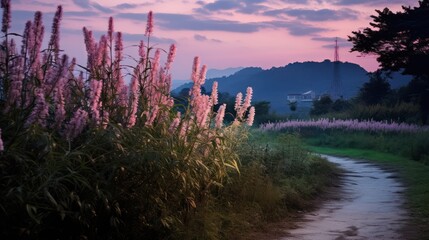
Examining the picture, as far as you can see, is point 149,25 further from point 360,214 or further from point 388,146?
point 388,146

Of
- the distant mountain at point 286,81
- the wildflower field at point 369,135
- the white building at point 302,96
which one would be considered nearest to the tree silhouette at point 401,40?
the wildflower field at point 369,135

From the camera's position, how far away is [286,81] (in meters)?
75.4

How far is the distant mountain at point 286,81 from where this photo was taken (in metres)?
72.2

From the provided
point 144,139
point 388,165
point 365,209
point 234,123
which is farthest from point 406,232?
point 388,165

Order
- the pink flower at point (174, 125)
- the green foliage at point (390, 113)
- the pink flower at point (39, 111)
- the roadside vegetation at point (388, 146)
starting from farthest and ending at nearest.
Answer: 1. the green foliage at point (390, 113)
2. the roadside vegetation at point (388, 146)
3. the pink flower at point (174, 125)
4. the pink flower at point (39, 111)

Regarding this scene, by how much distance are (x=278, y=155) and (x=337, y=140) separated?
50.0 feet

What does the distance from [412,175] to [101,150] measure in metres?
12.0

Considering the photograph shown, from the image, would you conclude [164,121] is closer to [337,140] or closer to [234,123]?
[234,123]

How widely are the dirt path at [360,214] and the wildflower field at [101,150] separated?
132cm

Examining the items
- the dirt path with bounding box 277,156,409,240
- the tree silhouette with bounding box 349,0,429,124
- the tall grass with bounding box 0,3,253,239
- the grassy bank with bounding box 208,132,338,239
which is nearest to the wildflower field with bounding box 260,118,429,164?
the tree silhouette with bounding box 349,0,429,124

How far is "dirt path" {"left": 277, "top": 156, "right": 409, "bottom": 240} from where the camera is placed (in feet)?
29.1

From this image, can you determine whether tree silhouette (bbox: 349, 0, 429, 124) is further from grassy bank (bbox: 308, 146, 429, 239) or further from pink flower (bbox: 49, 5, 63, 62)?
pink flower (bbox: 49, 5, 63, 62)

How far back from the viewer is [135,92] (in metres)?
7.18

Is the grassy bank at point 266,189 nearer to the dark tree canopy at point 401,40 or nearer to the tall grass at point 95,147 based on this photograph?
the tall grass at point 95,147
